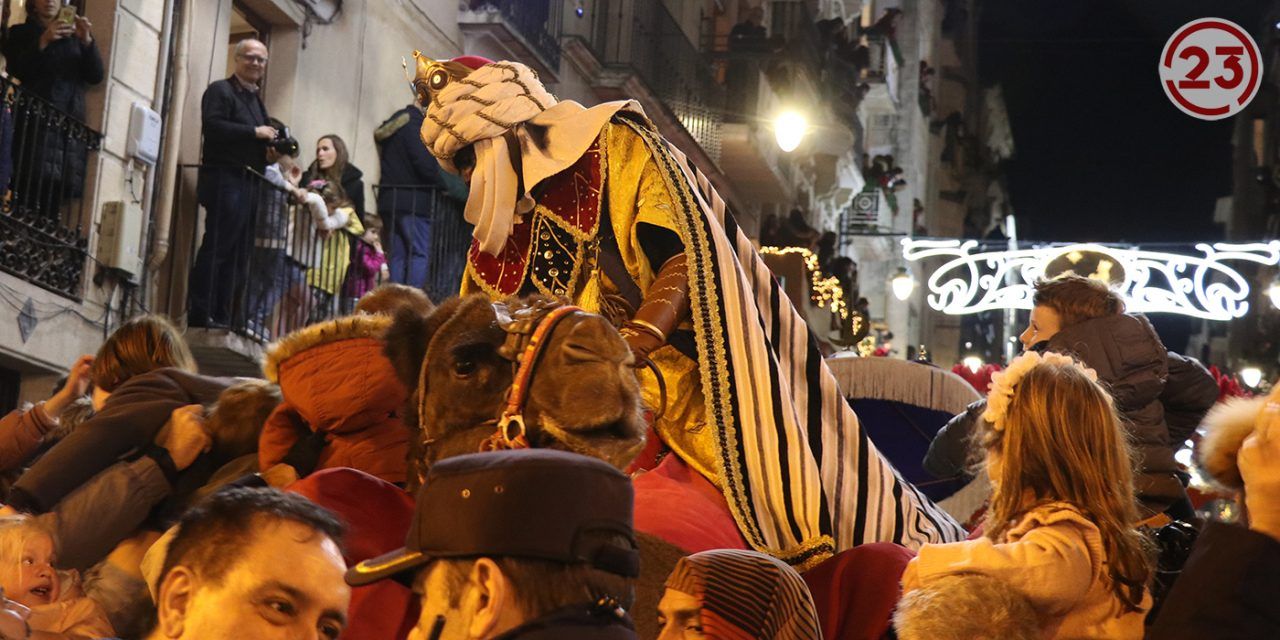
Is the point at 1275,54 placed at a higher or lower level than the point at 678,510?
higher

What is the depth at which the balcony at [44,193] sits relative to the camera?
444 inches

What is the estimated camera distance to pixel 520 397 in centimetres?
397

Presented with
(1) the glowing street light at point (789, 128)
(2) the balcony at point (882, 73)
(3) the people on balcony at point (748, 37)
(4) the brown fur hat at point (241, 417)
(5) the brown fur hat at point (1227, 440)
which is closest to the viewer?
(5) the brown fur hat at point (1227, 440)

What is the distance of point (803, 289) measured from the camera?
9.38 metres

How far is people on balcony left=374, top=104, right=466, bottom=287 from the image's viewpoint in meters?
15.8

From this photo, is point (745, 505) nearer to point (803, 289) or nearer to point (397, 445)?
point (397, 445)

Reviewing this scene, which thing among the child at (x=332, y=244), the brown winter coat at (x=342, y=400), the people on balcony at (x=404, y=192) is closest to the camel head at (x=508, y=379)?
the brown winter coat at (x=342, y=400)

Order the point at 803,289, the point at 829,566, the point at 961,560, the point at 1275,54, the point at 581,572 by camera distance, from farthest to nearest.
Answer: the point at 1275,54 < the point at 803,289 < the point at 829,566 < the point at 961,560 < the point at 581,572

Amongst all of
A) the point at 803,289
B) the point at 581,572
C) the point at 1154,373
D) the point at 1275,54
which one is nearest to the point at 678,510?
the point at 581,572

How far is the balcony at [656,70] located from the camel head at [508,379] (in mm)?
16700

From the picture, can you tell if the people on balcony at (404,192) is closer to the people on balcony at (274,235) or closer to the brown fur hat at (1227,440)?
the people on balcony at (274,235)

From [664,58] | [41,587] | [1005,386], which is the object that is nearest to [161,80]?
[41,587]

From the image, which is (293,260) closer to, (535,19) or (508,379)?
(535,19)

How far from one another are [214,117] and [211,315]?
1428mm
